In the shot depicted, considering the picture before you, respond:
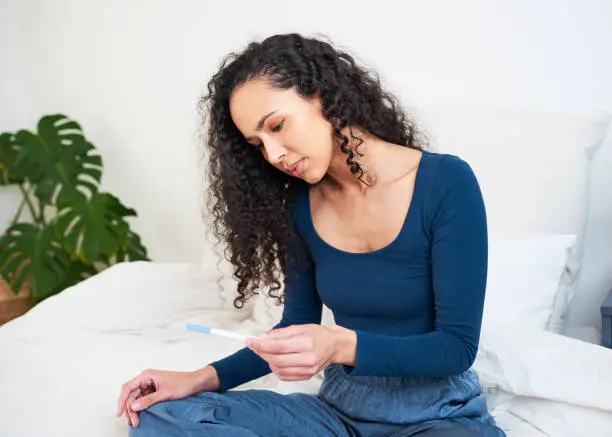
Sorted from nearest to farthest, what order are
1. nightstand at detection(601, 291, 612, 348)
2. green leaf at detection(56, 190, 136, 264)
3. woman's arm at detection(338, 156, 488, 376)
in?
1. woman's arm at detection(338, 156, 488, 376)
2. nightstand at detection(601, 291, 612, 348)
3. green leaf at detection(56, 190, 136, 264)

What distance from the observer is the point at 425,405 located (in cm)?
131

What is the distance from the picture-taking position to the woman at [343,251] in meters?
1.25

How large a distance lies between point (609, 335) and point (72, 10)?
91.1 inches

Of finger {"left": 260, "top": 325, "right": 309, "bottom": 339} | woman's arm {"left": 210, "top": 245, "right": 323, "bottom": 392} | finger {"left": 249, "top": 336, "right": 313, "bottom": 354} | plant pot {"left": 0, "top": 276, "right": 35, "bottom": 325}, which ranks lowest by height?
plant pot {"left": 0, "top": 276, "right": 35, "bottom": 325}

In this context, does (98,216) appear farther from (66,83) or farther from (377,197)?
(377,197)

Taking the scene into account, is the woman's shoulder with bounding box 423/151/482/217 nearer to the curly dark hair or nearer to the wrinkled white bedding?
the curly dark hair

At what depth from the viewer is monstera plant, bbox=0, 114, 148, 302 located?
9.01ft

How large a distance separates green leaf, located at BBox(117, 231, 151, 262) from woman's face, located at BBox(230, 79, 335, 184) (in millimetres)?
1659

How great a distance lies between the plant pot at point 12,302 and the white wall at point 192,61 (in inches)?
18.5

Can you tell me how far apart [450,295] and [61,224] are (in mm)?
1795

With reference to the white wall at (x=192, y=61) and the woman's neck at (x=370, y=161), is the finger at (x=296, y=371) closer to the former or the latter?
the woman's neck at (x=370, y=161)

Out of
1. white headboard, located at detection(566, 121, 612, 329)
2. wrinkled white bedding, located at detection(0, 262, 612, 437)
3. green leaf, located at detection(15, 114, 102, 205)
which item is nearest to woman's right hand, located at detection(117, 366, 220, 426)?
wrinkled white bedding, located at detection(0, 262, 612, 437)

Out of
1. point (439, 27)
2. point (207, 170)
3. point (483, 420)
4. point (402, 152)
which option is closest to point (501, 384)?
point (483, 420)

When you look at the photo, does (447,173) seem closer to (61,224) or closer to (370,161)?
(370,161)
